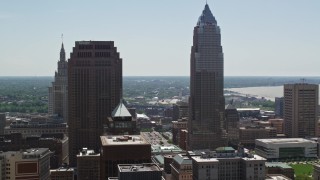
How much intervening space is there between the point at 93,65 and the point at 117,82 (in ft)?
30.1

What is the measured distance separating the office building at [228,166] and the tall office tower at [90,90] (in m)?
71.1

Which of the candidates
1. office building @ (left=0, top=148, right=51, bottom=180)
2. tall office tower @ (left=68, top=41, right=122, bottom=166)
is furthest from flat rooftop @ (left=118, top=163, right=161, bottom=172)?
tall office tower @ (left=68, top=41, right=122, bottom=166)

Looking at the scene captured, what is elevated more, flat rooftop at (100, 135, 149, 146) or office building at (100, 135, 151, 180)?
flat rooftop at (100, 135, 149, 146)

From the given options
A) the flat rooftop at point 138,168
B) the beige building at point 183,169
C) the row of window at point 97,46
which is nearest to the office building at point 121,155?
the flat rooftop at point 138,168

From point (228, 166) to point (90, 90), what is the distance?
78.3 meters

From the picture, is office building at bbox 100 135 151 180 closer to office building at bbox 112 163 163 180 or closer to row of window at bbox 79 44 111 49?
office building at bbox 112 163 163 180

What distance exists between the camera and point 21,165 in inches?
4471

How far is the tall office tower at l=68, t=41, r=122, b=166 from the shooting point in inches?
6703

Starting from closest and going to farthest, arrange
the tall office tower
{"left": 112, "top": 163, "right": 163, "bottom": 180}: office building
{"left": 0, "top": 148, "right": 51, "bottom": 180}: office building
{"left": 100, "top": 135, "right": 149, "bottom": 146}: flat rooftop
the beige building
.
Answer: {"left": 112, "top": 163, "right": 163, "bottom": 180}: office building, {"left": 100, "top": 135, "right": 149, "bottom": 146}: flat rooftop, {"left": 0, "top": 148, "right": 51, "bottom": 180}: office building, the beige building, the tall office tower

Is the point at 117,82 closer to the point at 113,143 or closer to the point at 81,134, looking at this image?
the point at 81,134

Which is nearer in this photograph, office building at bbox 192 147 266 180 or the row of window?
office building at bbox 192 147 266 180

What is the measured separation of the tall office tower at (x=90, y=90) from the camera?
170 metres

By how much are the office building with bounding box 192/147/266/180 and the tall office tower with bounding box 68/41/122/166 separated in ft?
233

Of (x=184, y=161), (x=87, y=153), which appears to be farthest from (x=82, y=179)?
(x=184, y=161)
